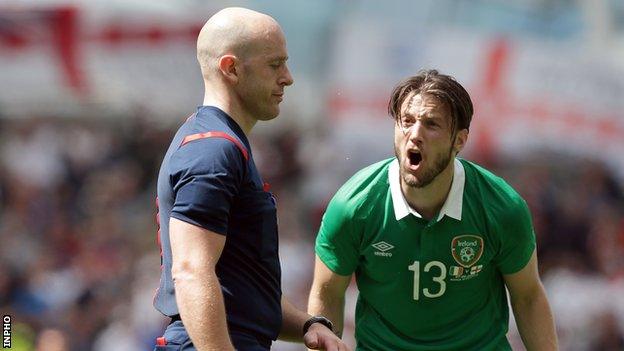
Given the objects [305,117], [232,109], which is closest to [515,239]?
[232,109]

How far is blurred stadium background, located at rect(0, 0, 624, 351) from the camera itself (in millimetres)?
12992

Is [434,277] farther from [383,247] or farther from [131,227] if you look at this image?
[131,227]

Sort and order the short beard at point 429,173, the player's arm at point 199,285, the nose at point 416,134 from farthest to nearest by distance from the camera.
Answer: the short beard at point 429,173 < the nose at point 416,134 < the player's arm at point 199,285

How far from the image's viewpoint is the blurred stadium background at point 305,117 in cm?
1299

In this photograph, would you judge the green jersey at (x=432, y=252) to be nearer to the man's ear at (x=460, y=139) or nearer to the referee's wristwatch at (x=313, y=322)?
the man's ear at (x=460, y=139)

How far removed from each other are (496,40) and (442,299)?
8.71 meters

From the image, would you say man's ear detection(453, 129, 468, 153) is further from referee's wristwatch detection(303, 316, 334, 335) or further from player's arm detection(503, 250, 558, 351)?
referee's wristwatch detection(303, 316, 334, 335)

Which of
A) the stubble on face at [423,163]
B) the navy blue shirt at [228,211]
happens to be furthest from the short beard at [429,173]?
the navy blue shirt at [228,211]

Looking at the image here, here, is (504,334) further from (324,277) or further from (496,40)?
(496,40)

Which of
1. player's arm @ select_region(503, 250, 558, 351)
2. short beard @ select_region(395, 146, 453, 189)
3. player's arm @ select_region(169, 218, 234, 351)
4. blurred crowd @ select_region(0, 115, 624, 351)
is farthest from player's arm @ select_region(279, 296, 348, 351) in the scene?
blurred crowd @ select_region(0, 115, 624, 351)

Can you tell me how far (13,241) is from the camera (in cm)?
1314

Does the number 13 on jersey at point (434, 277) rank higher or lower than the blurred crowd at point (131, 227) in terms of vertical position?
higher

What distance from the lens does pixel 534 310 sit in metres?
5.59

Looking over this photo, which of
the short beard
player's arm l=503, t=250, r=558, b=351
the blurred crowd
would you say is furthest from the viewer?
the blurred crowd
